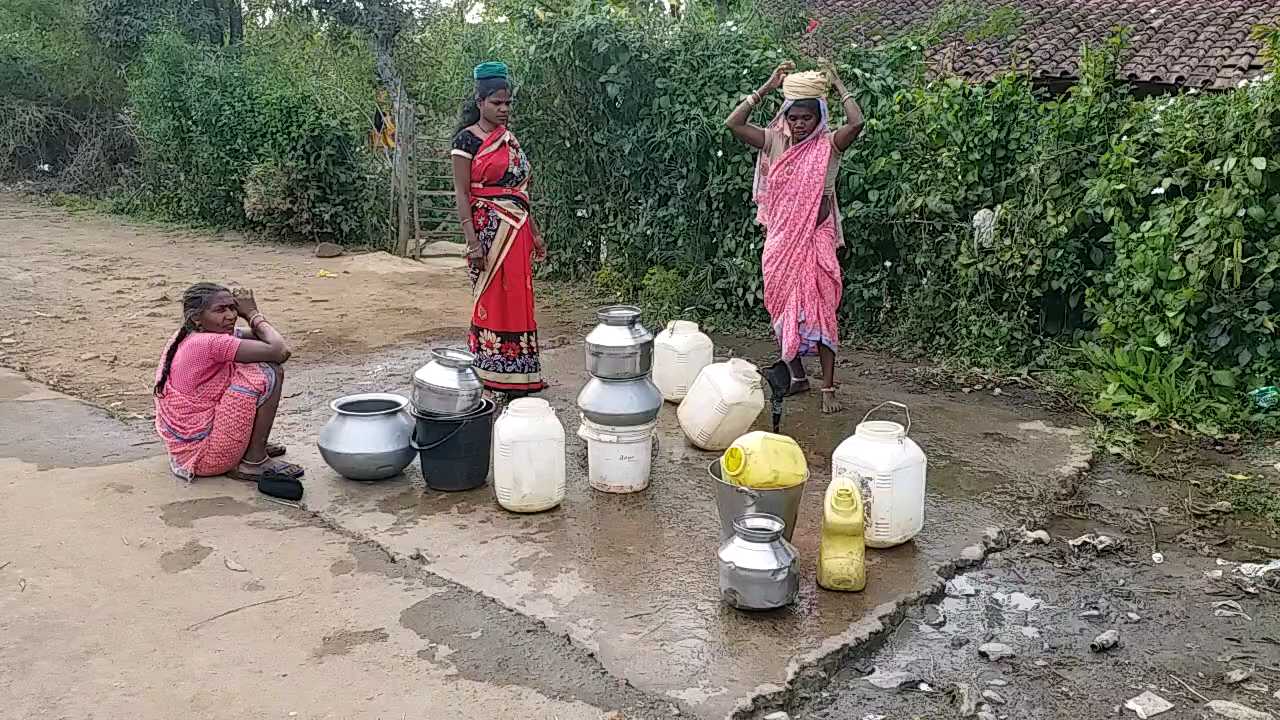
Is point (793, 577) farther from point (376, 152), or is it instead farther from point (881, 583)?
point (376, 152)

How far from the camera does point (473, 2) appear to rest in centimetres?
1745

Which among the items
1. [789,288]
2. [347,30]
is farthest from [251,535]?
[347,30]

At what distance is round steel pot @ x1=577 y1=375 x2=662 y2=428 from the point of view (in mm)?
4289

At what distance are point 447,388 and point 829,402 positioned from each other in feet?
7.12

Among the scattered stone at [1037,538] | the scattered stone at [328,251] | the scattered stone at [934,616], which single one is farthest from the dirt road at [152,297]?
the scattered stone at [1037,538]

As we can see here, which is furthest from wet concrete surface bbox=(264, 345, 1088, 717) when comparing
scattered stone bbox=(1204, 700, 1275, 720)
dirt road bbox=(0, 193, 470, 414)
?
dirt road bbox=(0, 193, 470, 414)

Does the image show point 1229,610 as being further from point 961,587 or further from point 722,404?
point 722,404

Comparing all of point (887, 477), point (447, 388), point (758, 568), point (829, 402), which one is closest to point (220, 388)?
Result: point (447, 388)

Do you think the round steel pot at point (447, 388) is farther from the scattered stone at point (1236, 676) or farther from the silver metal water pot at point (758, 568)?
the scattered stone at point (1236, 676)

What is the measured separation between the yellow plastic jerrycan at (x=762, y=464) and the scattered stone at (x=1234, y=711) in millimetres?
1391

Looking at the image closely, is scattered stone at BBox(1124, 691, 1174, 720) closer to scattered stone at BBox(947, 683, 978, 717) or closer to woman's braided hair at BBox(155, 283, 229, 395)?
scattered stone at BBox(947, 683, 978, 717)

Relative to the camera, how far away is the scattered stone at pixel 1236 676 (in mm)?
3092

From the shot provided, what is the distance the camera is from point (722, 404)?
4.77 m

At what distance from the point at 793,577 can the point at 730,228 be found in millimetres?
4267
